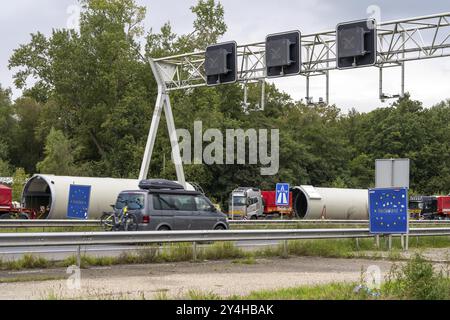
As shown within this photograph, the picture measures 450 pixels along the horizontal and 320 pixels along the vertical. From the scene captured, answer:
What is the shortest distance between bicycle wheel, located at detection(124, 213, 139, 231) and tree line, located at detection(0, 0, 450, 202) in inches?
1620

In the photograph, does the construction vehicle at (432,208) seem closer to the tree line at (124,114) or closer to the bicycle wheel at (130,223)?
the tree line at (124,114)

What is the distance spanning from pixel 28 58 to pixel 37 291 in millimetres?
70652

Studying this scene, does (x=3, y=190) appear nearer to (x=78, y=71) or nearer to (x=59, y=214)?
(x=59, y=214)

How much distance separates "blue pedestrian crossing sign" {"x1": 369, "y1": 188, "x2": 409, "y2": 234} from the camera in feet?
67.6

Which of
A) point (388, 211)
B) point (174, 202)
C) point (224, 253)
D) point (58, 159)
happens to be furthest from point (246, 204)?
point (224, 253)

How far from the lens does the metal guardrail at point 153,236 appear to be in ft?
48.3

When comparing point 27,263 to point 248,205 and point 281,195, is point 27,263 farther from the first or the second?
point 248,205

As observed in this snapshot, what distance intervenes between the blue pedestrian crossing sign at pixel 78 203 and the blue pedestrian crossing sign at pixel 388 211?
12656 millimetres

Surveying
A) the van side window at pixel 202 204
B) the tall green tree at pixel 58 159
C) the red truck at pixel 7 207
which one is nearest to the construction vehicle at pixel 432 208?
the tall green tree at pixel 58 159

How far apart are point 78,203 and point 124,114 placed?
135 feet

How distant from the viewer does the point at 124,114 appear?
7088 cm

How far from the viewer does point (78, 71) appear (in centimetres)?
7300

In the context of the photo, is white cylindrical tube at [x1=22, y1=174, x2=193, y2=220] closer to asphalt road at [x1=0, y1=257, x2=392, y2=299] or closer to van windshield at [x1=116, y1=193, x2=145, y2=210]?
van windshield at [x1=116, y1=193, x2=145, y2=210]
